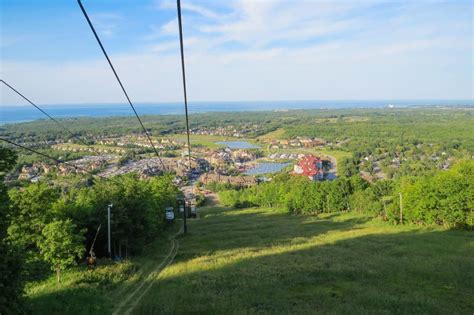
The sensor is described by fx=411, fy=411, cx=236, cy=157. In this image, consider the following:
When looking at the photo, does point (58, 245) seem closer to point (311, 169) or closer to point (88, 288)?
point (88, 288)

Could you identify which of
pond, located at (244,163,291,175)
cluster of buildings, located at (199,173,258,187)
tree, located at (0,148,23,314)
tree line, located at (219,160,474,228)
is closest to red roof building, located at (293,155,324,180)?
pond, located at (244,163,291,175)

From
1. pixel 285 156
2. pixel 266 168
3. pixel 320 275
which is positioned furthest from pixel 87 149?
pixel 320 275

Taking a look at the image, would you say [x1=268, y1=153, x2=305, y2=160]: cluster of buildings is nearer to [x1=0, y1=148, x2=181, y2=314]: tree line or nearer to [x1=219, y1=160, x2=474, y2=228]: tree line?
[x1=219, y1=160, x2=474, y2=228]: tree line

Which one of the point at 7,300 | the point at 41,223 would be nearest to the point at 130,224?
the point at 41,223

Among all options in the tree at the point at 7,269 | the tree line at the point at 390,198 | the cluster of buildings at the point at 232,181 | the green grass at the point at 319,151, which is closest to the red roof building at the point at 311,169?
the cluster of buildings at the point at 232,181

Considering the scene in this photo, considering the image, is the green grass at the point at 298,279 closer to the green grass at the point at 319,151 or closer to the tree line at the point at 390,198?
the tree line at the point at 390,198

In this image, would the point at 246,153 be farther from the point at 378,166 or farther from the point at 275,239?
the point at 275,239
